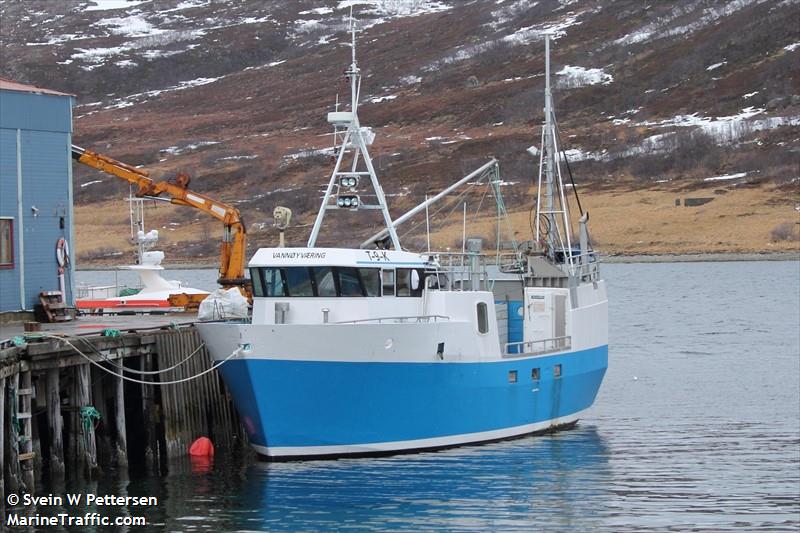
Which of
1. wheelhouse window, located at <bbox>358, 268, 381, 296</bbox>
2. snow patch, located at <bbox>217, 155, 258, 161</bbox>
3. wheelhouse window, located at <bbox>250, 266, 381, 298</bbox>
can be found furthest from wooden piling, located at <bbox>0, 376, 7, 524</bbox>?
snow patch, located at <bbox>217, 155, 258, 161</bbox>

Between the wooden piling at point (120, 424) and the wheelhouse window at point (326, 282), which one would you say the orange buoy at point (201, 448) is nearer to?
the wooden piling at point (120, 424)

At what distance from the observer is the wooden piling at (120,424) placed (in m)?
34.2

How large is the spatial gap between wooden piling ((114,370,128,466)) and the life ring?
10.1 metres

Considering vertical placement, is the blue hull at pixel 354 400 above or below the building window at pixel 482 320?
below

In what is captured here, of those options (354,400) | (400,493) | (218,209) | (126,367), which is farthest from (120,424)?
(218,209)

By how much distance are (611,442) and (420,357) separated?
842cm

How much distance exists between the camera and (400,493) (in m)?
31.8

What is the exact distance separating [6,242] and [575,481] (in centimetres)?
1841

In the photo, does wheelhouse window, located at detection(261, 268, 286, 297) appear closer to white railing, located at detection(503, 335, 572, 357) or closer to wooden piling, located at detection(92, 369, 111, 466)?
wooden piling, located at detection(92, 369, 111, 466)

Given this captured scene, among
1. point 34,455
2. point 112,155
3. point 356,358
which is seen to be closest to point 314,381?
point 356,358

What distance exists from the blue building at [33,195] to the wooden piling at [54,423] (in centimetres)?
Result: 996

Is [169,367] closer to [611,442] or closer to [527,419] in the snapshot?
[527,419]

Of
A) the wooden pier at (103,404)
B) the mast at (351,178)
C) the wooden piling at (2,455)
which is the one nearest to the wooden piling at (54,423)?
the wooden pier at (103,404)

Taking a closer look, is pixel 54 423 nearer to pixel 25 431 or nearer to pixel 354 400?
pixel 25 431
